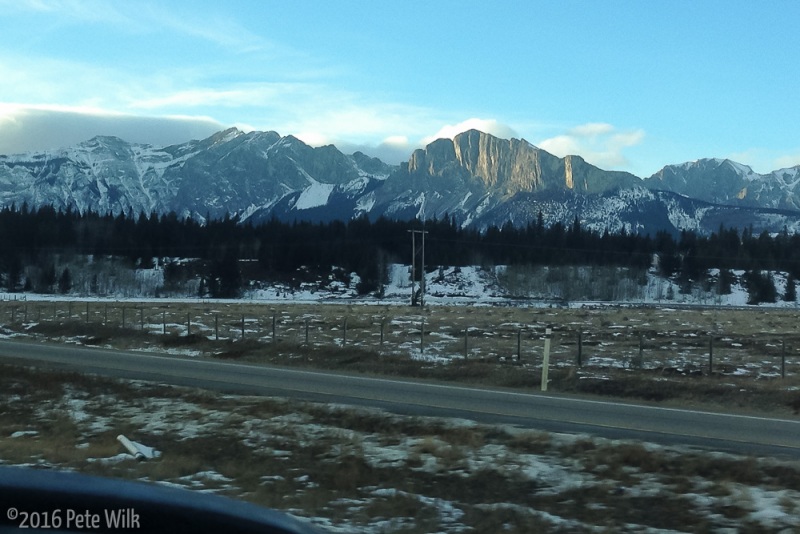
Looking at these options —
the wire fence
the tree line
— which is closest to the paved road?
the wire fence

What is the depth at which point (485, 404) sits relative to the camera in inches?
605

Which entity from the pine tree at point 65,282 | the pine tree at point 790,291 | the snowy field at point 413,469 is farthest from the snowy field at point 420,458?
the pine tree at point 790,291

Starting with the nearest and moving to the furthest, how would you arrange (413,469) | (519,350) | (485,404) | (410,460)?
(413,469) < (410,460) < (485,404) < (519,350)

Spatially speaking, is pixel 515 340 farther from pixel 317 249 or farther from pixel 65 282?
pixel 317 249

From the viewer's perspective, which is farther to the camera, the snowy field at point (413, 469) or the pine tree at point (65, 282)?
the pine tree at point (65, 282)

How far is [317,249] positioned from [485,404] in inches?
4561

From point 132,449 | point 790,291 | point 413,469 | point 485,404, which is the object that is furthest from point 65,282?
point 413,469

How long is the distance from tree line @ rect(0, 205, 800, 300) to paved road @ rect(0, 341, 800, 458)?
91466 mm

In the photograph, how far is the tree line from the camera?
120250 millimetres

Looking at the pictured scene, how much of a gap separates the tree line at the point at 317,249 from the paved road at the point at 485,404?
3601 inches

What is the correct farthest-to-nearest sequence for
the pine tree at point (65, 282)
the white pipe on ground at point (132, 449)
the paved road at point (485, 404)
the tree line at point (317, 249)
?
the tree line at point (317, 249) → the pine tree at point (65, 282) → the paved road at point (485, 404) → the white pipe on ground at point (132, 449)

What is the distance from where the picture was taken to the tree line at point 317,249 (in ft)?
395

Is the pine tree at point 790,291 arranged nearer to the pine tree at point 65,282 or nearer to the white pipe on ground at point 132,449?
the pine tree at point 65,282

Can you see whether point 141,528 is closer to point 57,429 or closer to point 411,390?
point 57,429
